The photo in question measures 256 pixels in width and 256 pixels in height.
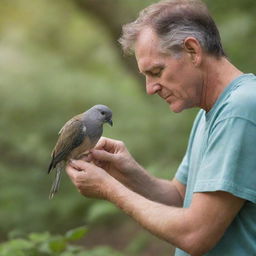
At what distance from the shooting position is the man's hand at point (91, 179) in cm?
360

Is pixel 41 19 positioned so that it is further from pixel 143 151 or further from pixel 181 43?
pixel 181 43

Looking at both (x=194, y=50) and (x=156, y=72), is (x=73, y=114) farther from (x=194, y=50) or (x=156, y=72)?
(x=194, y=50)

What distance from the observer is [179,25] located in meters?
3.50

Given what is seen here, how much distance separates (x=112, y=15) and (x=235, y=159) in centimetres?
886

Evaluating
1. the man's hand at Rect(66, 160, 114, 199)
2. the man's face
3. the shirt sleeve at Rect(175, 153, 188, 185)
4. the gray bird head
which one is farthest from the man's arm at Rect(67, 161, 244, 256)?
the gray bird head

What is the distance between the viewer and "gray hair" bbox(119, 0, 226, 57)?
3475 mm

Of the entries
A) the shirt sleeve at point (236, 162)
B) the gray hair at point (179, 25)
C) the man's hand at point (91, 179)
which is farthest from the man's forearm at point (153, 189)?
the shirt sleeve at point (236, 162)

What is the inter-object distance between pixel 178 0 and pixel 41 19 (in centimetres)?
1102

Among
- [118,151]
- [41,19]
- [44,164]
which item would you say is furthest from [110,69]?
[118,151]

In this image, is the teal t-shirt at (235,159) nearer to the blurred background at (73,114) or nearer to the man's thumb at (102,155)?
the man's thumb at (102,155)

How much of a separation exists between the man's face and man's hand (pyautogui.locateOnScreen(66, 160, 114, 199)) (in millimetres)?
582

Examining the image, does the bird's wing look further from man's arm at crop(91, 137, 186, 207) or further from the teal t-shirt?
the teal t-shirt

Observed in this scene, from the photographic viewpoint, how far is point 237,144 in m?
3.07

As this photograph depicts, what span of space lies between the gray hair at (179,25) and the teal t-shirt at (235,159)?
31 cm
